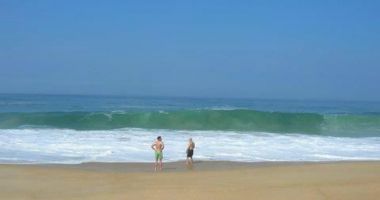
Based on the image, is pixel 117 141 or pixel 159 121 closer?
pixel 117 141

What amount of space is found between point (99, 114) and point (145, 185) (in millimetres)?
24906

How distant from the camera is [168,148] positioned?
2141 centimetres

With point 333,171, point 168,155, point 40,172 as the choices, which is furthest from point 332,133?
point 40,172

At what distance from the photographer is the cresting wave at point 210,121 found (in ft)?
112

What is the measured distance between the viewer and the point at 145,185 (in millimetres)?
12172

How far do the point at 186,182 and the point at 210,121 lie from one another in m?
24.4

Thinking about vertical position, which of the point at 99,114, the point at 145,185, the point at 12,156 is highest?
the point at 99,114

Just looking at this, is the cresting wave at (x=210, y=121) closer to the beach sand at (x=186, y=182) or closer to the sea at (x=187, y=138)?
the sea at (x=187, y=138)

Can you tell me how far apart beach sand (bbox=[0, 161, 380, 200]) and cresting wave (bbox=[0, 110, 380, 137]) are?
18142 mm

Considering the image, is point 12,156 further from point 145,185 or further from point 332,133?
point 332,133

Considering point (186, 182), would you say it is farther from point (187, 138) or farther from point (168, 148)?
point (187, 138)

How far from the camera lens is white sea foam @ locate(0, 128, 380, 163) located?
18766 mm

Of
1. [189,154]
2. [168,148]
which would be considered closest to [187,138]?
[168,148]

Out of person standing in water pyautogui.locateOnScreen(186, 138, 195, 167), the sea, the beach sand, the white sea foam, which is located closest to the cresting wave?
the sea
